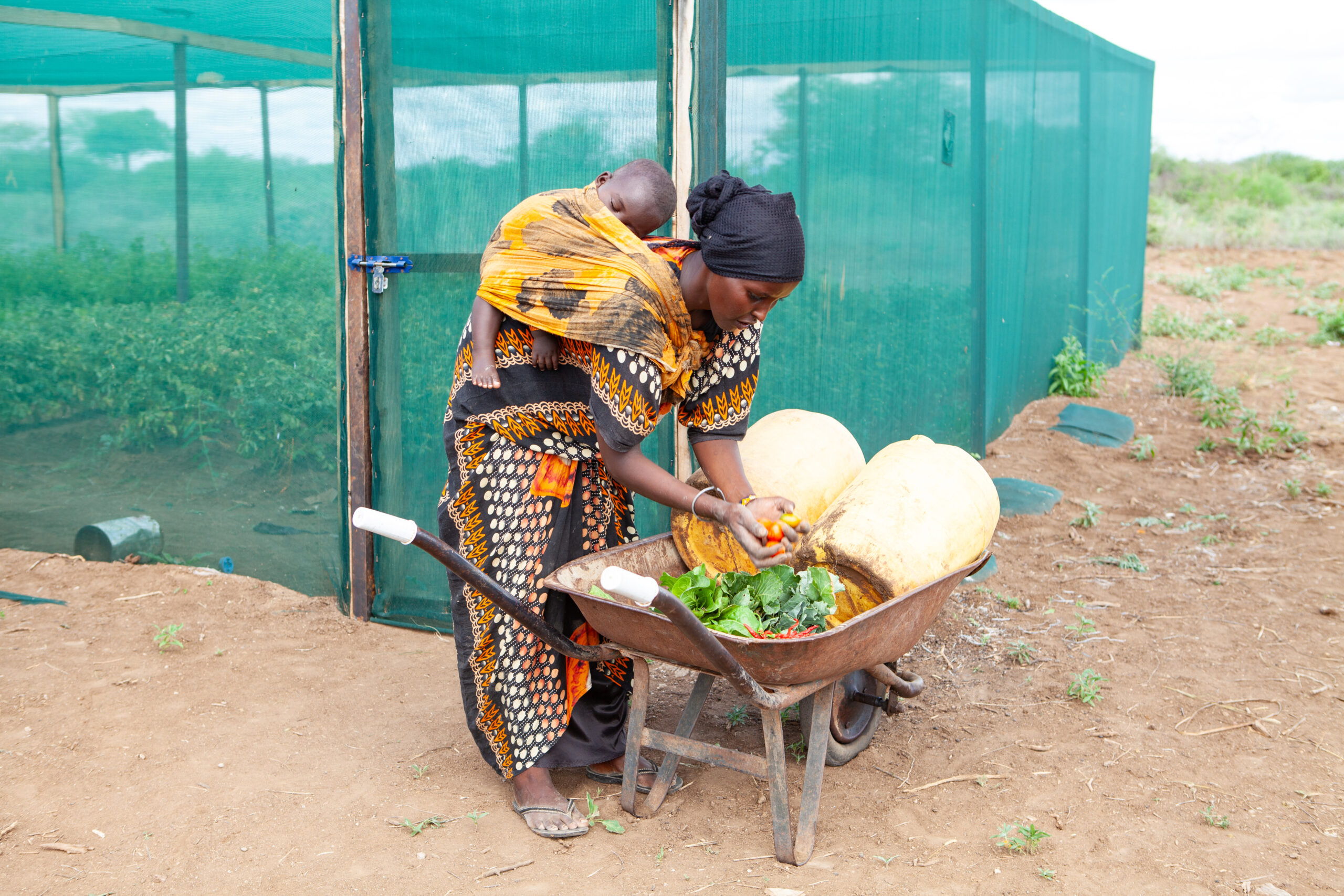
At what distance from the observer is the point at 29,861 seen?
2.75 meters

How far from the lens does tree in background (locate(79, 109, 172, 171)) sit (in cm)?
473

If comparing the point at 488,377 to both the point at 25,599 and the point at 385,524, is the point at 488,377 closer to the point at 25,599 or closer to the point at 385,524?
the point at 385,524

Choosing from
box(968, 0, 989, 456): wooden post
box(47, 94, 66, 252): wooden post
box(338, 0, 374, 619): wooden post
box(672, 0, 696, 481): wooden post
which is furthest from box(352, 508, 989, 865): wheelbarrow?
box(968, 0, 989, 456): wooden post

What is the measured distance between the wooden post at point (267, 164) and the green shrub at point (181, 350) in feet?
0.35

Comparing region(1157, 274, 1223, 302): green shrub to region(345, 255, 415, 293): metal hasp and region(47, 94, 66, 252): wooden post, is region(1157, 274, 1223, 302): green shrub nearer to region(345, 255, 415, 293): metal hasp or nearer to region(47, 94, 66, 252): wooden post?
region(345, 255, 415, 293): metal hasp

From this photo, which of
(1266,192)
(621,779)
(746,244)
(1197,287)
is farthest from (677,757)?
(1266,192)

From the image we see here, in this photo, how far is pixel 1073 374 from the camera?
30.7 feet

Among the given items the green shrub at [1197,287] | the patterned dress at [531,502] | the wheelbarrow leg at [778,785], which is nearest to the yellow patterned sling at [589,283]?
the patterned dress at [531,502]

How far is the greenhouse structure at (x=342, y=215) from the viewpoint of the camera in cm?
414

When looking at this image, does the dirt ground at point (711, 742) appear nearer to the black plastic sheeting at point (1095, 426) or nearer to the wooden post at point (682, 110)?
the wooden post at point (682, 110)

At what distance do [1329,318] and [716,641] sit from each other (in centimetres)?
1316

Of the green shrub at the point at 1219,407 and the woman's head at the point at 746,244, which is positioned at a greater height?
the woman's head at the point at 746,244

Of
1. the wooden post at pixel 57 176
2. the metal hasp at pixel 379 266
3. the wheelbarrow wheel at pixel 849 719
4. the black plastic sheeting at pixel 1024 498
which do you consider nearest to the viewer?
the wheelbarrow wheel at pixel 849 719

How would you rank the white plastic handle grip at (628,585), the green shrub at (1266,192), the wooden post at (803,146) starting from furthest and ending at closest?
the green shrub at (1266,192) < the wooden post at (803,146) < the white plastic handle grip at (628,585)
